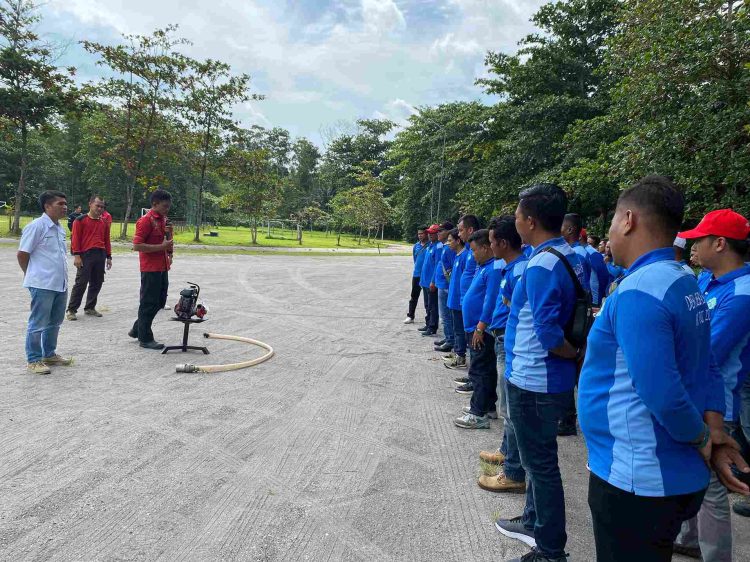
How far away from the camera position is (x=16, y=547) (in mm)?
2688

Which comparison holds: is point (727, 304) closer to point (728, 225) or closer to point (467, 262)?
point (728, 225)

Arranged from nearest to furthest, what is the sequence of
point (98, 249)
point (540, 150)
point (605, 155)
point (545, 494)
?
point (545, 494) → point (98, 249) → point (605, 155) → point (540, 150)

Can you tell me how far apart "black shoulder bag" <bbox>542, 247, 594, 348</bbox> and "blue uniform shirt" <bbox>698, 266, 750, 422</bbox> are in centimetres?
82

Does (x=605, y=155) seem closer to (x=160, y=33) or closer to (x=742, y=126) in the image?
(x=742, y=126)

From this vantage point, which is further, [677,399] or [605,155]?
[605,155]

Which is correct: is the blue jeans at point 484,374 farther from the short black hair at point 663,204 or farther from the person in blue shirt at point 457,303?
the short black hair at point 663,204

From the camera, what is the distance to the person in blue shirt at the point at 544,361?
260 cm

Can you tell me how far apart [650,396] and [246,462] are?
3169 millimetres

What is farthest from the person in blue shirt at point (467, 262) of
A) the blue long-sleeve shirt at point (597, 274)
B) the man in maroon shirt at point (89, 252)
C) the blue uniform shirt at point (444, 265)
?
the man in maroon shirt at point (89, 252)

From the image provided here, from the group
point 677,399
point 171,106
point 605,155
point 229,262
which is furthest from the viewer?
point 171,106

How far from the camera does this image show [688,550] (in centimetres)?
293

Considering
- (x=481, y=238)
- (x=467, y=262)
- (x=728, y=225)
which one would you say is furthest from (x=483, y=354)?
(x=728, y=225)

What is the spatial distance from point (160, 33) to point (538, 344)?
32318 mm

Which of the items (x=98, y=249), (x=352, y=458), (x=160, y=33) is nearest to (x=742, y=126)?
(x=352, y=458)
